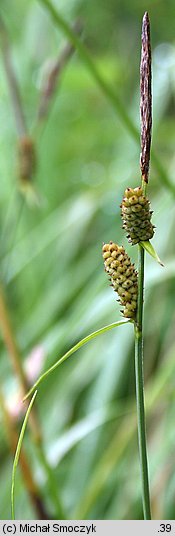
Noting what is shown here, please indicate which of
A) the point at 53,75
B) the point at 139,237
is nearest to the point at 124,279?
the point at 139,237

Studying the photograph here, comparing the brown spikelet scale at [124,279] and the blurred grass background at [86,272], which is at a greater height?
the blurred grass background at [86,272]

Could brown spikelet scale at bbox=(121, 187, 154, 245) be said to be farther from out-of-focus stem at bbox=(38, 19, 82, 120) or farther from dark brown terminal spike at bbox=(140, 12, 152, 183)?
out-of-focus stem at bbox=(38, 19, 82, 120)

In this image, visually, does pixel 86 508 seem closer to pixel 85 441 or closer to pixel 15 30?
pixel 85 441
